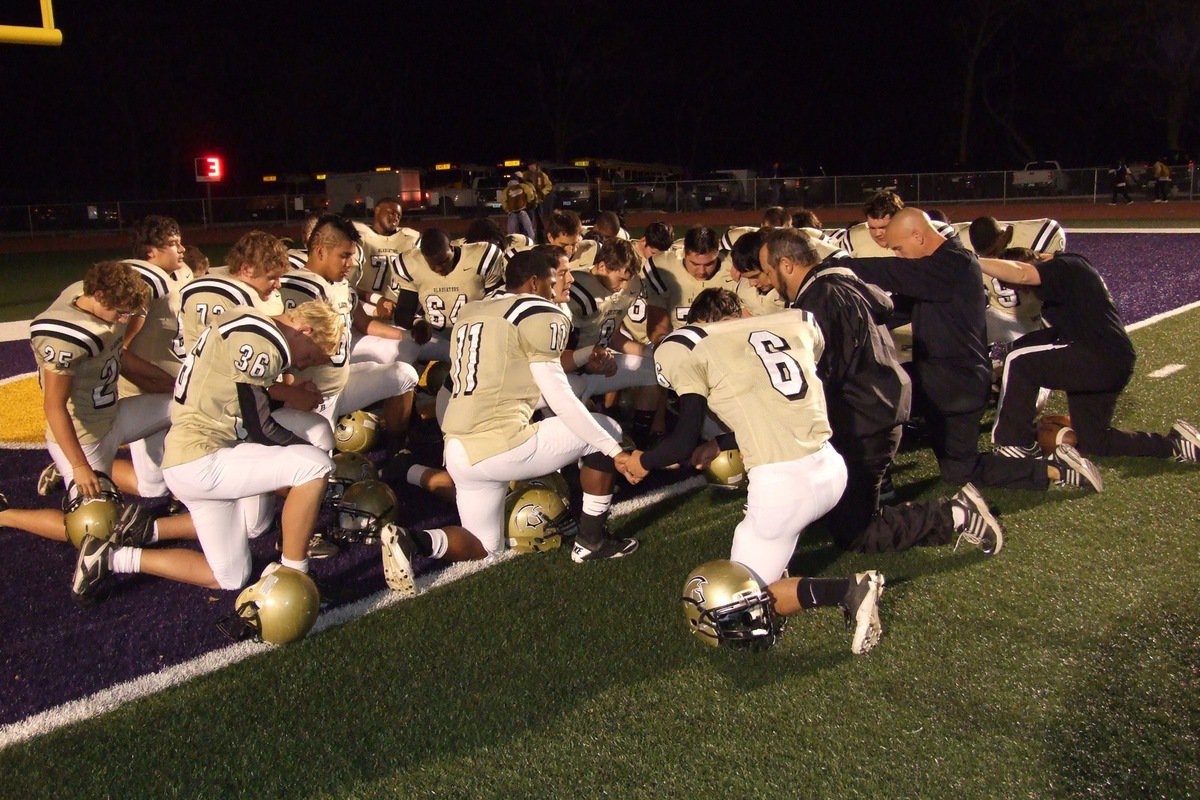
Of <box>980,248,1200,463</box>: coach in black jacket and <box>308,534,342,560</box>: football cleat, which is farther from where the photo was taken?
<box>980,248,1200,463</box>: coach in black jacket

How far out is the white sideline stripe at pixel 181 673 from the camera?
419 cm

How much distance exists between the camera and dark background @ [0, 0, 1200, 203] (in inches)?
1858

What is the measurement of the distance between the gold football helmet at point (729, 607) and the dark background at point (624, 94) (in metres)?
45.2

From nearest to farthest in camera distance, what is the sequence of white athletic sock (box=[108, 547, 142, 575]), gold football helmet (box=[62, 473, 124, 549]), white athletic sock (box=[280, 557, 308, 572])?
white athletic sock (box=[280, 557, 308, 572]), white athletic sock (box=[108, 547, 142, 575]), gold football helmet (box=[62, 473, 124, 549])

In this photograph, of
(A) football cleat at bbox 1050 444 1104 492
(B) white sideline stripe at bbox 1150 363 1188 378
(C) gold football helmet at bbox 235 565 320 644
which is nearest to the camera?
(C) gold football helmet at bbox 235 565 320 644

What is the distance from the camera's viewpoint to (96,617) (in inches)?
204

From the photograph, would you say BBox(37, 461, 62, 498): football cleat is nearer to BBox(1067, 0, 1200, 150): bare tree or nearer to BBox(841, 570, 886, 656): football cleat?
BBox(841, 570, 886, 656): football cleat

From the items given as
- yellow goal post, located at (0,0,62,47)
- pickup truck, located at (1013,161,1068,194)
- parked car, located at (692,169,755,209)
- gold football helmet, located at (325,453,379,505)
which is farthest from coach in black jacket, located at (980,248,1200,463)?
pickup truck, located at (1013,161,1068,194)

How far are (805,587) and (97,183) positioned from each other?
5307 centimetres

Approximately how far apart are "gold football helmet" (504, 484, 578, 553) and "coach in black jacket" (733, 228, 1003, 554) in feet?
4.75

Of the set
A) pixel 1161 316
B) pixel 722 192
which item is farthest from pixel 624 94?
pixel 1161 316

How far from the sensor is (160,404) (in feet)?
22.2

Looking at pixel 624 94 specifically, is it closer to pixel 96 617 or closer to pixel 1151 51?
pixel 1151 51

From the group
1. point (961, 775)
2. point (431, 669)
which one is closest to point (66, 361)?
point (431, 669)
